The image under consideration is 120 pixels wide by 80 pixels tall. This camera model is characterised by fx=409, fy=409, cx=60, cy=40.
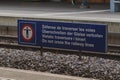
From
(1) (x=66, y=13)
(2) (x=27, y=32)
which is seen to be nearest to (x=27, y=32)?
(2) (x=27, y=32)

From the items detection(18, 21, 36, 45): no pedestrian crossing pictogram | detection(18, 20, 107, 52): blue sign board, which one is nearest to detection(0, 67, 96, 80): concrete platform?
detection(18, 20, 107, 52): blue sign board

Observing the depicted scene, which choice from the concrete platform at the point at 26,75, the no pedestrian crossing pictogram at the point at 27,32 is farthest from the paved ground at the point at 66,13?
the concrete platform at the point at 26,75

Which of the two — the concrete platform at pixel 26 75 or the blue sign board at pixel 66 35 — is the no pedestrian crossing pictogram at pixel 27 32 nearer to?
the blue sign board at pixel 66 35

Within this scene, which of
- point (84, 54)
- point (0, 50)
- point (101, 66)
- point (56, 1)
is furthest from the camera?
point (56, 1)

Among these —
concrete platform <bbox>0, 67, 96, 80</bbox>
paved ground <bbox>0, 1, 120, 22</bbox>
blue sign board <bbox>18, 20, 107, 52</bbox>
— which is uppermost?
paved ground <bbox>0, 1, 120, 22</bbox>

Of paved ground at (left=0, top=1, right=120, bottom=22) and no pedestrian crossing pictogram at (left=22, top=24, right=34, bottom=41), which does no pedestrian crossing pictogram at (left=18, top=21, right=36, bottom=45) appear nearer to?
no pedestrian crossing pictogram at (left=22, top=24, right=34, bottom=41)

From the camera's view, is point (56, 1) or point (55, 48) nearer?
point (55, 48)

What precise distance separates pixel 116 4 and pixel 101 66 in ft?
40.2

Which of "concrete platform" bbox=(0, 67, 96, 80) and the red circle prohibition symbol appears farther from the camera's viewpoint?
the red circle prohibition symbol

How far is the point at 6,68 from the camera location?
28.5 ft

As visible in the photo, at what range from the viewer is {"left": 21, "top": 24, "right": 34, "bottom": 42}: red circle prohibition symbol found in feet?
31.3

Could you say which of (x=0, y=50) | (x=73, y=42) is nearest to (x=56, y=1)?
(x=0, y=50)

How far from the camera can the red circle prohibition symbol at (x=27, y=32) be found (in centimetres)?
953

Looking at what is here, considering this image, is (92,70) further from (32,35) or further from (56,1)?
(56,1)
